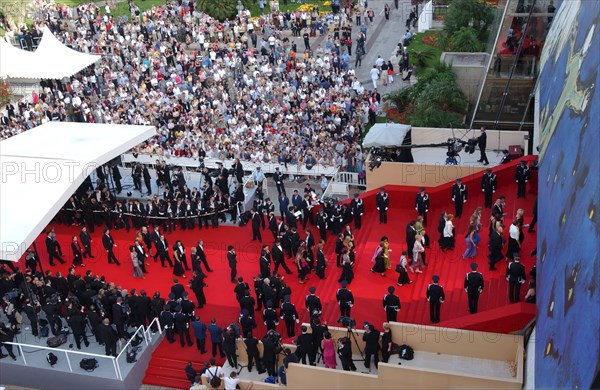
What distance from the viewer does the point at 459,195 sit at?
58.2ft

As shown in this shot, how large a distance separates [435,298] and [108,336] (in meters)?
7.28

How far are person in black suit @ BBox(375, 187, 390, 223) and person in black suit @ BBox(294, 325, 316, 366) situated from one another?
565cm

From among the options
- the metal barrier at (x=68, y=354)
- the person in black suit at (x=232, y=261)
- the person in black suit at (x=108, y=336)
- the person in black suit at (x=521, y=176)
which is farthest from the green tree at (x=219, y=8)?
the person in black suit at (x=108, y=336)

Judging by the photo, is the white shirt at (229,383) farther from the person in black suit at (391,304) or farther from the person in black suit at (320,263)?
the person in black suit at (320,263)

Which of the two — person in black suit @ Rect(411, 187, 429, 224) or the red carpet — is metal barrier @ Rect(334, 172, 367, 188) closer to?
the red carpet

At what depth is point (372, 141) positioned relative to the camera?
20672 millimetres

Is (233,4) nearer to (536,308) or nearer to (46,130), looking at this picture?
(46,130)

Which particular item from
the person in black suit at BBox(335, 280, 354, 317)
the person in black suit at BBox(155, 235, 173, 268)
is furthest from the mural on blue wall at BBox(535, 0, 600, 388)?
the person in black suit at BBox(155, 235, 173, 268)

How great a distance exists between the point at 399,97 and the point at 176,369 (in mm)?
14156

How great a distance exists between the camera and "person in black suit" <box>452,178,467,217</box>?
696 inches

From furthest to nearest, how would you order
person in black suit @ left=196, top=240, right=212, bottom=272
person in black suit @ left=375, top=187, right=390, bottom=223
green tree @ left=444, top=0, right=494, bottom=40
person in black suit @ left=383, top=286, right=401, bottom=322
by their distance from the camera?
green tree @ left=444, top=0, right=494, bottom=40 → person in black suit @ left=375, top=187, right=390, bottom=223 → person in black suit @ left=196, top=240, right=212, bottom=272 → person in black suit @ left=383, top=286, right=401, bottom=322

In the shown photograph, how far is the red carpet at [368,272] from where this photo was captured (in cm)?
1480

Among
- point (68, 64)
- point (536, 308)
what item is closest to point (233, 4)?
A: point (68, 64)

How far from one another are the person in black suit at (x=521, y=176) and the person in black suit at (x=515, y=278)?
4113 mm
